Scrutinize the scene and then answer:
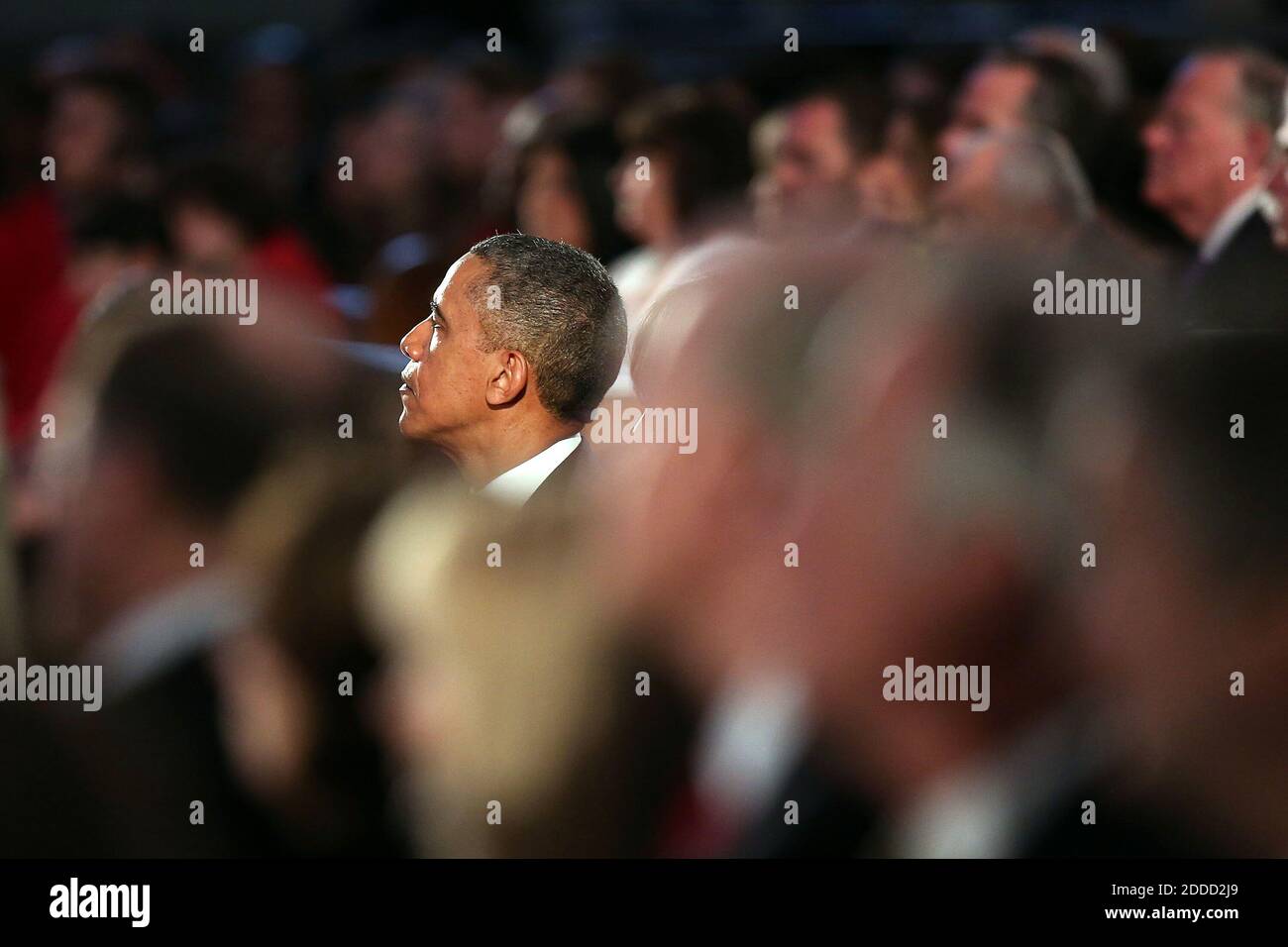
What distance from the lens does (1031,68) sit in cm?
313

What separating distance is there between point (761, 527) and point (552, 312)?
74 cm

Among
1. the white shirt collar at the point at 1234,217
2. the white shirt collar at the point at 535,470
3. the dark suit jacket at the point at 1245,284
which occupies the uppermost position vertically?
the white shirt collar at the point at 1234,217

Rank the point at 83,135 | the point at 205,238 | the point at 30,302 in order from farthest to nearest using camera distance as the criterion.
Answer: the point at 83,135
the point at 30,302
the point at 205,238

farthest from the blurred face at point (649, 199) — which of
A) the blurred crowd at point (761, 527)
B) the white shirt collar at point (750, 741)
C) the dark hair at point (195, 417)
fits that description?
the white shirt collar at point (750, 741)

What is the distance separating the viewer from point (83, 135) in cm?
372

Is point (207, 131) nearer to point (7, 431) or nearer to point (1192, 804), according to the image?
point (7, 431)

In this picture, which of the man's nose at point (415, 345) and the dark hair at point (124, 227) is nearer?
the man's nose at point (415, 345)

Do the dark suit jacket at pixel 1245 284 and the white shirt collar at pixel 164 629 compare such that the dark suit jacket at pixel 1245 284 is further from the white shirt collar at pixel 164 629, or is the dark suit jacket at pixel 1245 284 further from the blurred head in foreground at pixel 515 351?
the white shirt collar at pixel 164 629

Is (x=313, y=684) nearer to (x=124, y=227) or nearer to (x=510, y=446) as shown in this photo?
(x=510, y=446)

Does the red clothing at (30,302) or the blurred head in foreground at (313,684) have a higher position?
the red clothing at (30,302)

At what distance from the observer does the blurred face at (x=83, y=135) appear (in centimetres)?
370

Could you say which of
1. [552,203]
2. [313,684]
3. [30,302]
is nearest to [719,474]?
[552,203]

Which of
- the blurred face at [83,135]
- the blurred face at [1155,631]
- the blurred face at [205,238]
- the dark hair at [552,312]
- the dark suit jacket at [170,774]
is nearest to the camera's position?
the dark hair at [552,312]
